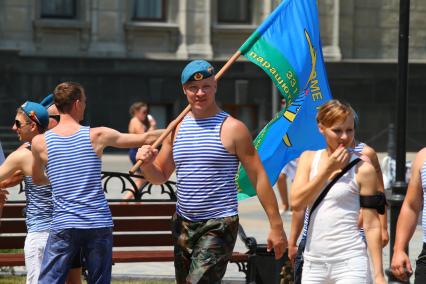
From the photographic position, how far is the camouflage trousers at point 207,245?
7.36 metres

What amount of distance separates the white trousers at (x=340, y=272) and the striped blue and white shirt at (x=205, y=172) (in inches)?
28.1

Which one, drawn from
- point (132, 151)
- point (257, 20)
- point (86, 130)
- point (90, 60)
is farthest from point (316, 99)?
point (257, 20)

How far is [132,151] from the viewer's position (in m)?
20.3

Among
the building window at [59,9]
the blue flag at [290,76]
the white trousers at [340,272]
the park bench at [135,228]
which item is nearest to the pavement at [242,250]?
the park bench at [135,228]

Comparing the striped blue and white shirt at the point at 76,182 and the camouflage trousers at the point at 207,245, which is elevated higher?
the striped blue and white shirt at the point at 76,182

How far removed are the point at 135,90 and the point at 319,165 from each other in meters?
27.1

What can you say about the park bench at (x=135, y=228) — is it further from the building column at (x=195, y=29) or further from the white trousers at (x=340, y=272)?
the building column at (x=195, y=29)

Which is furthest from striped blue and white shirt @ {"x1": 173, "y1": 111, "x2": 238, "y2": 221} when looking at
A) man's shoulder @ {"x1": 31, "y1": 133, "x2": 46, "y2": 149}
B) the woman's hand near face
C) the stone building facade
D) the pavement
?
the stone building facade

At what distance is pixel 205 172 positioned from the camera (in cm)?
738

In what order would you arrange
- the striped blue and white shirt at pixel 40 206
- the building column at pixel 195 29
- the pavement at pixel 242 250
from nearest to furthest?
the striped blue and white shirt at pixel 40 206
the pavement at pixel 242 250
the building column at pixel 195 29

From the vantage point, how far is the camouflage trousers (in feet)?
24.1

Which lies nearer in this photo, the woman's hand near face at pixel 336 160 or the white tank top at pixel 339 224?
the woman's hand near face at pixel 336 160

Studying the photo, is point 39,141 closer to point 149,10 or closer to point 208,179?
point 208,179

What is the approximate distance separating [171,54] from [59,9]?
127 inches
